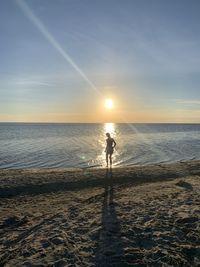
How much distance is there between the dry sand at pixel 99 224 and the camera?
25.3 feet

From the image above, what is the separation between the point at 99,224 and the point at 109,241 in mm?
1505

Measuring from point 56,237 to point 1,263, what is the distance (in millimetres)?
1873

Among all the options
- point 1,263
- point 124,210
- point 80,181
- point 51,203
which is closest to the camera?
point 1,263

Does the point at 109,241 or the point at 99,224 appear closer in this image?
the point at 109,241

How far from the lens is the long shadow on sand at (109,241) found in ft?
24.4

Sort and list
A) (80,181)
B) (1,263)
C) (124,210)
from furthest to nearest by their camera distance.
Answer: (80,181)
(124,210)
(1,263)

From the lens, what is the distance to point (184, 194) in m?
14.3

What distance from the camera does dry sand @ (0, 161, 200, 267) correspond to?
7707 mm

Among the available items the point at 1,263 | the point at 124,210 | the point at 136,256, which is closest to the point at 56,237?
the point at 1,263

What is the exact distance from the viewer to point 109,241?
8.55 meters

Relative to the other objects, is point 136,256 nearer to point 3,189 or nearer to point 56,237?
point 56,237

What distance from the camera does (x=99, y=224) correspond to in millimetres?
10031

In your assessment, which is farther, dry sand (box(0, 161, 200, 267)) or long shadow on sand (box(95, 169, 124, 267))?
dry sand (box(0, 161, 200, 267))

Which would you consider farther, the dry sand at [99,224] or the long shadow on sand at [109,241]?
the dry sand at [99,224]
